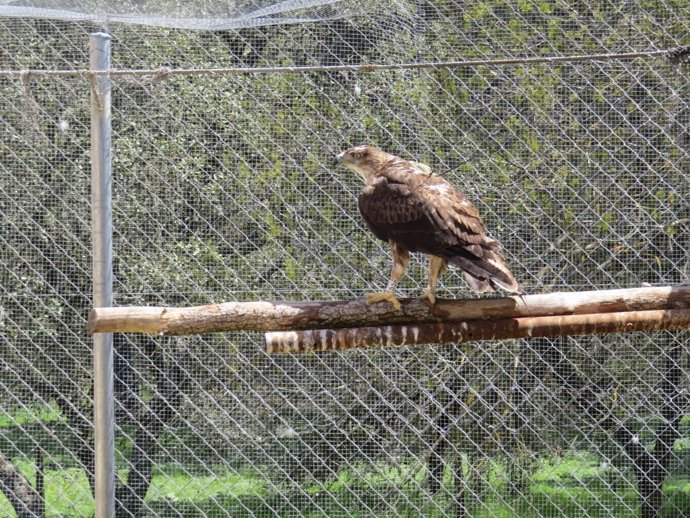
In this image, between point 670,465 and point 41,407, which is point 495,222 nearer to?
point 670,465

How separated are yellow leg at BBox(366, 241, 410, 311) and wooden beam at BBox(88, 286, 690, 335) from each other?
0.02 meters

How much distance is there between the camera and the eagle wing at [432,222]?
2.26 meters

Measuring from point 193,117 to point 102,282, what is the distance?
3.08 ft

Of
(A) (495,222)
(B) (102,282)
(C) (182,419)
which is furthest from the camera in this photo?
(A) (495,222)

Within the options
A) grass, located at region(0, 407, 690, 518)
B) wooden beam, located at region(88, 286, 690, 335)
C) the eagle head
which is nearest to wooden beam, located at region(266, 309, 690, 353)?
wooden beam, located at region(88, 286, 690, 335)

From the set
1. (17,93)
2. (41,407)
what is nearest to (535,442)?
(41,407)

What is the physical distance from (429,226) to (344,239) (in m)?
0.72

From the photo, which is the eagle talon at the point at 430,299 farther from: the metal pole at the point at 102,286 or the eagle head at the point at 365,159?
the metal pole at the point at 102,286

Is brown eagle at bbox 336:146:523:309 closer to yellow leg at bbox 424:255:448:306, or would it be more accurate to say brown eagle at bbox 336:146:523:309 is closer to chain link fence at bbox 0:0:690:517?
yellow leg at bbox 424:255:448:306

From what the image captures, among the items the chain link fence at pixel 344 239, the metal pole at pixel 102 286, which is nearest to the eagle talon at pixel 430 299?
the chain link fence at pixel 344 239

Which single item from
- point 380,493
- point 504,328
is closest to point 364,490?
point 380,493

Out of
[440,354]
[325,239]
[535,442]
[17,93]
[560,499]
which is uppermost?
[17,93]

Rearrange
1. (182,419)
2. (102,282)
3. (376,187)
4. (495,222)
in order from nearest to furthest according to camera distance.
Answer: (102,282), (376,187), (182,419), (495,222)

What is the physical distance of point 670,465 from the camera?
3209mm
